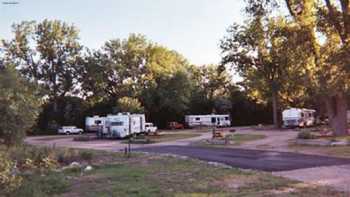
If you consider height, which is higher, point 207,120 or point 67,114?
point 67,114

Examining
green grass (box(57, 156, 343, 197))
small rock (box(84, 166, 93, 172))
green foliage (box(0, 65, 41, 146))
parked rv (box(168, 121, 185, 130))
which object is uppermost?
parked rv (box(168, 121, 185, 130))

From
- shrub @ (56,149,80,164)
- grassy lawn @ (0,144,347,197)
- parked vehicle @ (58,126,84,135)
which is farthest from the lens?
parked vehicle @ (58,126,84,135)

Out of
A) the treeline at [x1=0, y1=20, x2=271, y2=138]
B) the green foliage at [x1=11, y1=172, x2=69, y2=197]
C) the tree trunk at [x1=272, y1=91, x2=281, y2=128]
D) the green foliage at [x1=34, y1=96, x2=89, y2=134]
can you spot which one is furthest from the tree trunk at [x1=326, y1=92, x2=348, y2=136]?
the green foliage at [x1=34, y1=96, x2=89, y2=134]

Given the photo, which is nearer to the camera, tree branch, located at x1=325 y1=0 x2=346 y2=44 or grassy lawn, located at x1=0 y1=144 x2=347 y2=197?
grassy lawn, located at x1=0 y1=144 x2=347 y2=197

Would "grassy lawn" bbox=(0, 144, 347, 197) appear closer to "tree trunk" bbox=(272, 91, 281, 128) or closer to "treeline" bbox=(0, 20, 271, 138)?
"tree trunk" bbox=(272, 91, 281, 128)

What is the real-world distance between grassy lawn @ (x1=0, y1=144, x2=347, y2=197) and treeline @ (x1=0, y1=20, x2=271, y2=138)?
49675 millimetres

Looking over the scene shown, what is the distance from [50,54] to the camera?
70.1 metres

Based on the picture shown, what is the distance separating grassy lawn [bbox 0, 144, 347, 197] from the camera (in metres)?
11.1

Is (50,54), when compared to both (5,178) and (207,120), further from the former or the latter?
(5,178)

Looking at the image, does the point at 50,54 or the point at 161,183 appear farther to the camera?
the point at 50,54

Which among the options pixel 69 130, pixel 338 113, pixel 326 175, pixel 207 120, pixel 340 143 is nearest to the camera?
pixel 326 175


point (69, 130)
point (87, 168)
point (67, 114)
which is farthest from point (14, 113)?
point (67, 114)

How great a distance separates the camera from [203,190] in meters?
11.4

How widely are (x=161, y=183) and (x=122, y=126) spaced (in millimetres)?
34597
